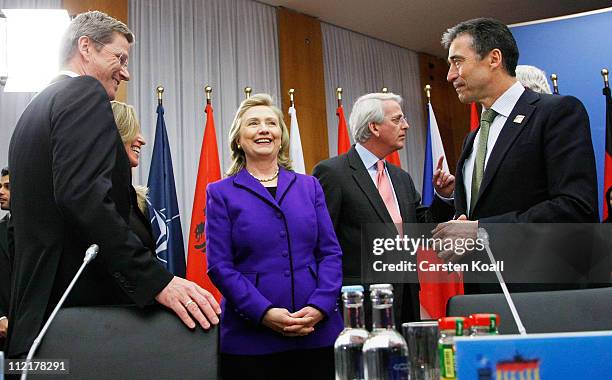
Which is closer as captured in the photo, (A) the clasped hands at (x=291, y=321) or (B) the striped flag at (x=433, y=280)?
(B) the striped flag at (x=433, y=280)

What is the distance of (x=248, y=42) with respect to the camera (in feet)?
21.2

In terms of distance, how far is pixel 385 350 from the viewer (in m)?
0.96

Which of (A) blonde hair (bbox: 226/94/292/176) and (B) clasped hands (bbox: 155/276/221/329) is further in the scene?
(A) blonde hair (bbox: 226/94/292/176)

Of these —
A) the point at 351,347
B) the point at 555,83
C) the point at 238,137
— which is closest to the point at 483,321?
the point at 351,347

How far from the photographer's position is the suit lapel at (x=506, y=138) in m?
2.06

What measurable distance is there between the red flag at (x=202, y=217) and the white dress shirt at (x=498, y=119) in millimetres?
2758

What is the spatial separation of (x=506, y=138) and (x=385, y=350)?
1.29 meters

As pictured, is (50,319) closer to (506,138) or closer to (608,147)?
(506,138)

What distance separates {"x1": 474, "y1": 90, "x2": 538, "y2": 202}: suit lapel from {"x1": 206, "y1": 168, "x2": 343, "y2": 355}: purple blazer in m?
0.58

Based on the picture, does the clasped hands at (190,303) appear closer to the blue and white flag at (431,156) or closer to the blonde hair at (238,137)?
the blonde hair at (238,137)

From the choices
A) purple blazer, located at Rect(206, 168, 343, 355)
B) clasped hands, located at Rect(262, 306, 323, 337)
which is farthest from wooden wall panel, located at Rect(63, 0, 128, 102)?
clasped hands, located at Rect(262, 306, 323, 337)

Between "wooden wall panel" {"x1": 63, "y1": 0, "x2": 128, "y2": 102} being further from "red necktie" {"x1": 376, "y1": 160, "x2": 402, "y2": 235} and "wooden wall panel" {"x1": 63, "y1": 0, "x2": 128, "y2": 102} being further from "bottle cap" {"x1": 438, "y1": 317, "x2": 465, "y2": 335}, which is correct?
"bottle cap" {"x1": 438, "y1": 317, "x2": 465, "y2": 335}

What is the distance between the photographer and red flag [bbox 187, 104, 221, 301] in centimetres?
484

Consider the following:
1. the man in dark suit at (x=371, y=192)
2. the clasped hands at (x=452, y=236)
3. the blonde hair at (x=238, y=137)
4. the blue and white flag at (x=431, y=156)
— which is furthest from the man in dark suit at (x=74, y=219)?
the blue and white flag at (x=431, y=156)
